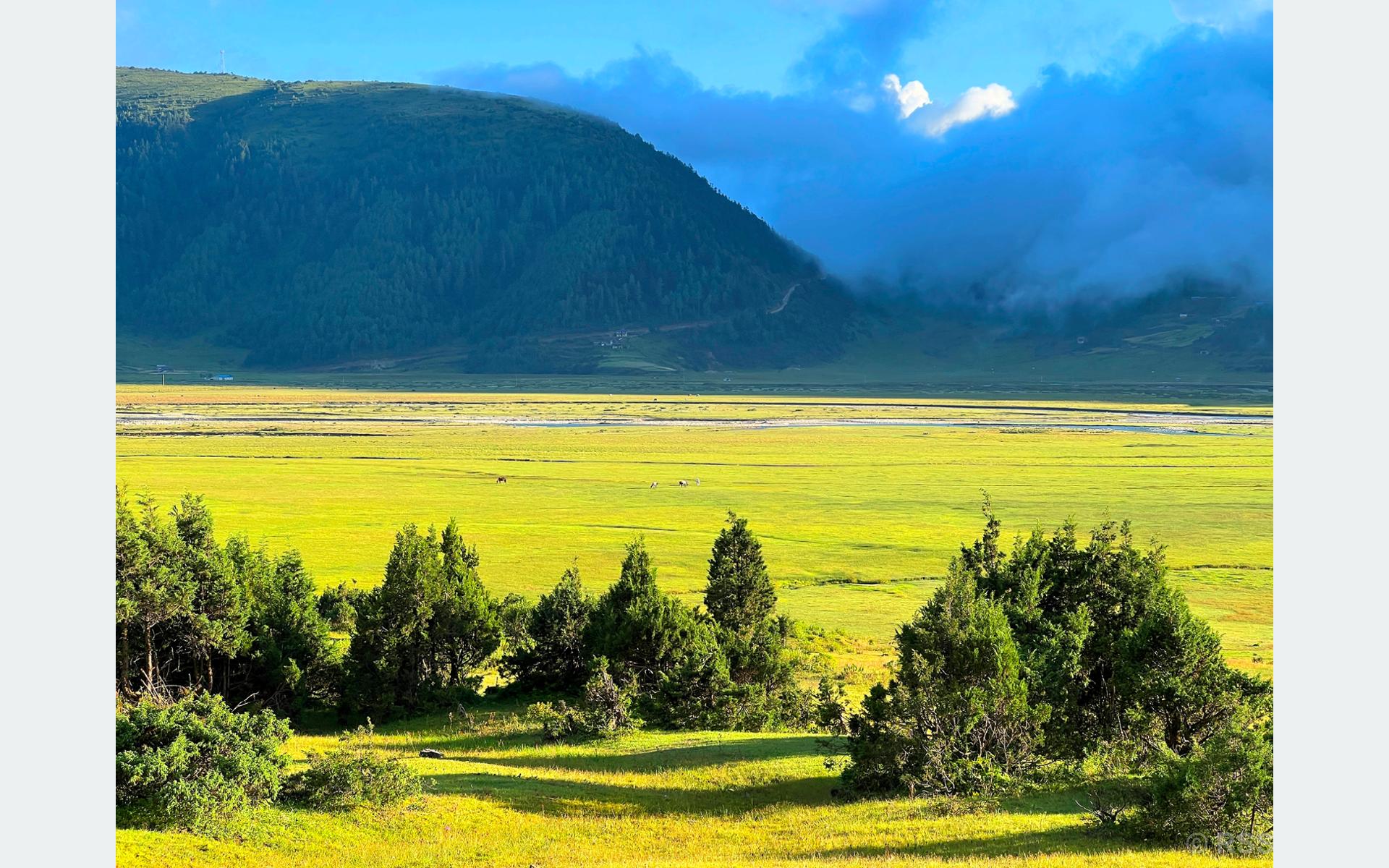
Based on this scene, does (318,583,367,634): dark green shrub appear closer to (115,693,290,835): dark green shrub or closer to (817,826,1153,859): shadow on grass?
(115,693,290,835): dark green shrub

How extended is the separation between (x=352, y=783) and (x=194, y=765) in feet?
9.15

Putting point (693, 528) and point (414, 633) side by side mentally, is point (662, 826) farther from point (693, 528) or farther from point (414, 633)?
point (693, 528)

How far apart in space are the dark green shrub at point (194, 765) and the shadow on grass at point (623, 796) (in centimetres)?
383

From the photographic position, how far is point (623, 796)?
23.8m

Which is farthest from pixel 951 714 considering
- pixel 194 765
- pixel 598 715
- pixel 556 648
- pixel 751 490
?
pixel 751 490

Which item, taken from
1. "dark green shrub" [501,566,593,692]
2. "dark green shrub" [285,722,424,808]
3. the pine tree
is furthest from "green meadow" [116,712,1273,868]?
the pine tree

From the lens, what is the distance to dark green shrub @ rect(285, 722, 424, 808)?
2142 centimetres

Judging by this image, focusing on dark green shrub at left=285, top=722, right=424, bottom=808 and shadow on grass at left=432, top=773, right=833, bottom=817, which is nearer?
dark green shrub at left=285, top=722, right=424, bottom=808

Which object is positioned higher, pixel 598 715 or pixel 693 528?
pixel 693 528

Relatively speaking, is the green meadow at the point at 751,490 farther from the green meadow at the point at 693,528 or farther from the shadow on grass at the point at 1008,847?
the shadow on grass at the point at 1008,847

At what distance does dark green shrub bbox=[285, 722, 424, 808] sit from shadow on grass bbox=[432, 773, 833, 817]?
1539 millimetres

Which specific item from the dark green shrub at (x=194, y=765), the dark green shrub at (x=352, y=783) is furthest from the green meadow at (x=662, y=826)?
the dark green shrub at (x=194, y=765)

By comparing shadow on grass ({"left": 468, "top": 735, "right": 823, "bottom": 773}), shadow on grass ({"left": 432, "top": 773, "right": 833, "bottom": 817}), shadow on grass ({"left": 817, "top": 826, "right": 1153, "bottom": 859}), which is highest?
shadow on grass ({"left": 817, "top": 826, "right": 1153, "bottom": 859})

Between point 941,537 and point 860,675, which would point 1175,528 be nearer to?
point 941,537
